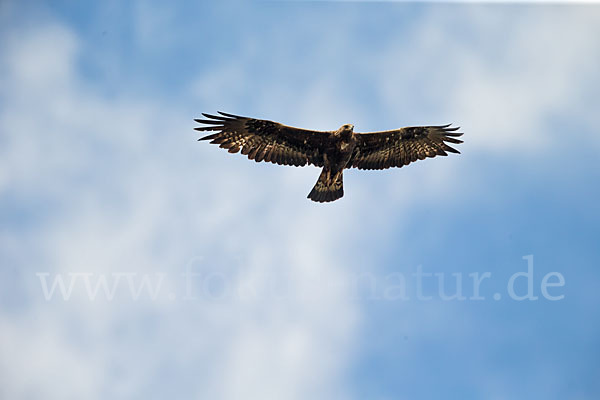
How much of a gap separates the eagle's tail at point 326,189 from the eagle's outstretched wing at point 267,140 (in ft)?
1.07

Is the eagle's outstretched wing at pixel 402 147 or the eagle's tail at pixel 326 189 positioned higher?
the eagle's outstretched wing at pixel 402 147

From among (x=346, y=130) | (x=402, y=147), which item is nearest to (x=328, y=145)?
(x=346, y=130)

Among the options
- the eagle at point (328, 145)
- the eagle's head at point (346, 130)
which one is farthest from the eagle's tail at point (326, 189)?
the eagle's head at point (346, 130)

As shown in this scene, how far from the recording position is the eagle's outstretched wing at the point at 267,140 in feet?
40.8

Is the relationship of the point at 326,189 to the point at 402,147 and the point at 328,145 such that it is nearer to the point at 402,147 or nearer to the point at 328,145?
the point at 328,145

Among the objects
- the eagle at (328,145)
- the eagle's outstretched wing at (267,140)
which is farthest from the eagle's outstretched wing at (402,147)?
the eagle's outstretched wing at (267,140)

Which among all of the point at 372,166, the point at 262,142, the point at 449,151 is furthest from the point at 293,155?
the point at 449,151

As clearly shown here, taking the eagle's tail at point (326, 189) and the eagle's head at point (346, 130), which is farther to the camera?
the eagle's tail at point (326, 189)

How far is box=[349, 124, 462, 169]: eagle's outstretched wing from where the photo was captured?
42.3 ft

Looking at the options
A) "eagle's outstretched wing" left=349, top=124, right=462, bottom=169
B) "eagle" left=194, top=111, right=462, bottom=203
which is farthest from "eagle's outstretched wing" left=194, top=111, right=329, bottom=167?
"eagle's outstretched wing" left=349, top=124, right=462, bottom=169

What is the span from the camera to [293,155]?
12.8 metres

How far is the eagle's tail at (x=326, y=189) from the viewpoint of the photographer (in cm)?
1287

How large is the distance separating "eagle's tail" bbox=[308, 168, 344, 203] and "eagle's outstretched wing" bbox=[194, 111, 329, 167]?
1.07 feet

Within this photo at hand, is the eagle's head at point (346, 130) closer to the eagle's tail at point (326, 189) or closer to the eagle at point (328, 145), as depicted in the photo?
the eagle at point (328, 145)
